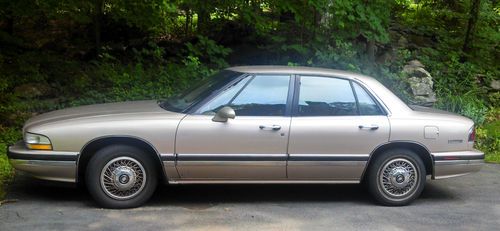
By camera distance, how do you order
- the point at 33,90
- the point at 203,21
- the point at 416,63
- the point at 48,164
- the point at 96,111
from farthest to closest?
the point at 203,21, the point at 416,63, the point at 33,90, the point at 96,111, the point at 48,164

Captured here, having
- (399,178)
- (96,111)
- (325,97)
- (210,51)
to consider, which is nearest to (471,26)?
(210,51)

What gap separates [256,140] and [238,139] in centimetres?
18

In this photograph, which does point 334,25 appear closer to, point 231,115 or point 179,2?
point 179,2

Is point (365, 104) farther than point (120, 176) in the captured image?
Yes

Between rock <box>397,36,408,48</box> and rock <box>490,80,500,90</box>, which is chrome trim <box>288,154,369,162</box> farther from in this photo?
rock <box>397,36,408,48</box>

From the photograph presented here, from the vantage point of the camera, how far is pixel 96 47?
12.9 metres

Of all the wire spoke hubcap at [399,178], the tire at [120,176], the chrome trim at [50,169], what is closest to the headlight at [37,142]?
the chrome trim at [50,169]

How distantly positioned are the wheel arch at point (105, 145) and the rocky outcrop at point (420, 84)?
6.00m

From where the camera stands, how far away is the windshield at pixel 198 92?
6172mm

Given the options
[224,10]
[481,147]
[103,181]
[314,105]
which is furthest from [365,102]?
[224,10]

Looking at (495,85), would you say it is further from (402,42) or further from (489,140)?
(489,140)

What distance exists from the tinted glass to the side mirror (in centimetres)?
18

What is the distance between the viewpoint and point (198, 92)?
6.36 m

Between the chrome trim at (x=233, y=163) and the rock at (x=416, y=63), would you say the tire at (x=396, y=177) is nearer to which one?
the chrome trim at (x=233, y=163)
